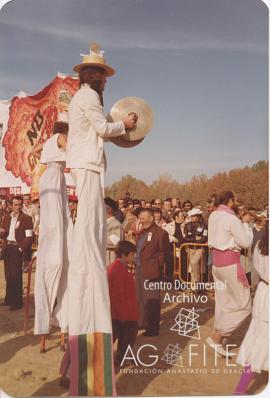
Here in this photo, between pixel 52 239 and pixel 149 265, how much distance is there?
728mm

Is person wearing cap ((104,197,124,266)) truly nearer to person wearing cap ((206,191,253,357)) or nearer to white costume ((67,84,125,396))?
white costume ((67,84,125,396))

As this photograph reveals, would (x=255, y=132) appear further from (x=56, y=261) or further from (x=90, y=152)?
(x=56, y=261)

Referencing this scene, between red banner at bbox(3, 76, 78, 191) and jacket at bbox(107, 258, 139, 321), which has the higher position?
red banner at bbox(3, 76, 78, 191)

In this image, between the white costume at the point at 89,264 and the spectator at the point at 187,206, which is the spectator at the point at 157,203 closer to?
the spectator at the point at 187,206

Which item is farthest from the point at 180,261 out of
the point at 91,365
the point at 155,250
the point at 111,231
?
the point at 91,365

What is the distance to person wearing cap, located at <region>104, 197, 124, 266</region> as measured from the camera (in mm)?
4176

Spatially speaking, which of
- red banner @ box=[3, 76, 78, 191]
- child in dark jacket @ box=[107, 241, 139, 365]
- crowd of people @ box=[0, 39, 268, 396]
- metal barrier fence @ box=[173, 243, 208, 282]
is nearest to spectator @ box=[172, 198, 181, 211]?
crowd of people @ box=[0, 39, 268, 396]

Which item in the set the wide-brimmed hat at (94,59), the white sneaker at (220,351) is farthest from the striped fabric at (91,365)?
the wide-brimmed hat at (94,59)

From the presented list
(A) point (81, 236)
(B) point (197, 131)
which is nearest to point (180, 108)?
(B) point (197, 131)

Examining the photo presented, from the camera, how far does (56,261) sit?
13.8ft

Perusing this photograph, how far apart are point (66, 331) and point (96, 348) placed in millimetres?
302

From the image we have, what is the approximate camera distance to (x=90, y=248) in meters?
3.91

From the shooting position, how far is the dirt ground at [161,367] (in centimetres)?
396

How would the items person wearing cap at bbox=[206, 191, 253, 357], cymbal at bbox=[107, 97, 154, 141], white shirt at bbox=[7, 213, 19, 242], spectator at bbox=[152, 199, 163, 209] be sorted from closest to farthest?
cymbal at bbox=[107, 97, 154, 141]
person wearing cap at bbox=[206, 191, 253, 357]
spectator at bbox=[152, 199, 163, 209]
white shirt at bbox=[7, 213, 19, 242]
